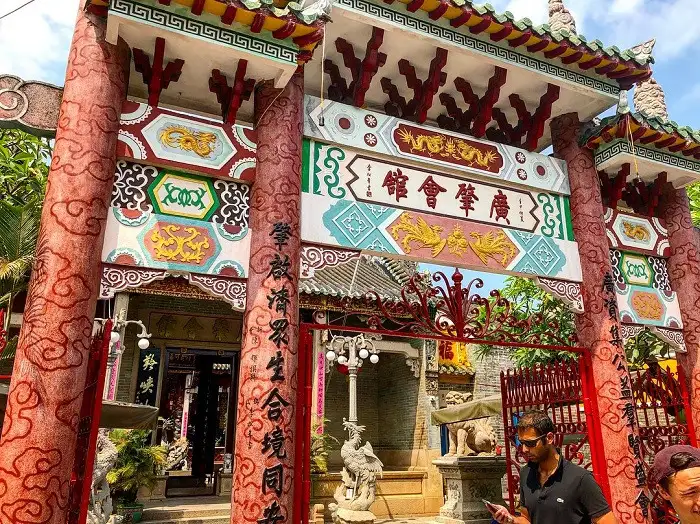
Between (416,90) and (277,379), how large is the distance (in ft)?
12.3

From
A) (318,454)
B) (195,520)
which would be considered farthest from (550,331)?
(195,520)

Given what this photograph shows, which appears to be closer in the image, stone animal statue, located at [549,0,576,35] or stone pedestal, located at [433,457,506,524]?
stone animal statue, located at [549,0,576,35]

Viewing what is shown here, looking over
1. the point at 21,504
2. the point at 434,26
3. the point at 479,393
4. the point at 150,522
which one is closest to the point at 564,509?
the point at 21,504

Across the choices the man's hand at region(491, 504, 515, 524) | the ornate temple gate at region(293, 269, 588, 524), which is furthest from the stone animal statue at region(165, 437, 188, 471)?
the man's hand at region(491, 504, 515, 524)

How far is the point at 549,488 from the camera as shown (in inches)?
120

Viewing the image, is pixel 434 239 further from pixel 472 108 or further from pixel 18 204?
pixel 18 204

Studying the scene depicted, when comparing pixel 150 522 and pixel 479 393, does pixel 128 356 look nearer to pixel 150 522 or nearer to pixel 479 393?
pixel 150 522

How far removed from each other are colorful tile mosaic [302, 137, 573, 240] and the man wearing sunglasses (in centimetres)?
308

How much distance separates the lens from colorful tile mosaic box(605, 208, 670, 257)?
22.7 ft

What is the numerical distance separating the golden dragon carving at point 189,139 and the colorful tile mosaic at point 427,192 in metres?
0.94

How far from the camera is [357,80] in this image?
20.3 ft

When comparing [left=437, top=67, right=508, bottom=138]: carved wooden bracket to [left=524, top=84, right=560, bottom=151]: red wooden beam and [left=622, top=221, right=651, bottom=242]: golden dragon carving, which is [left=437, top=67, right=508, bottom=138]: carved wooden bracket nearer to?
[left=524, top=84, right=560, bottom=151]: red wooden beam

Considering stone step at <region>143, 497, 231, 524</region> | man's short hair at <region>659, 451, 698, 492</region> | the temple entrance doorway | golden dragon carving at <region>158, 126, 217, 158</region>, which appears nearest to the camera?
man's short hair at <region>659, 451, 698, 492</region>

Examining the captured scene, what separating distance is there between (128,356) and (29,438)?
897 cm
